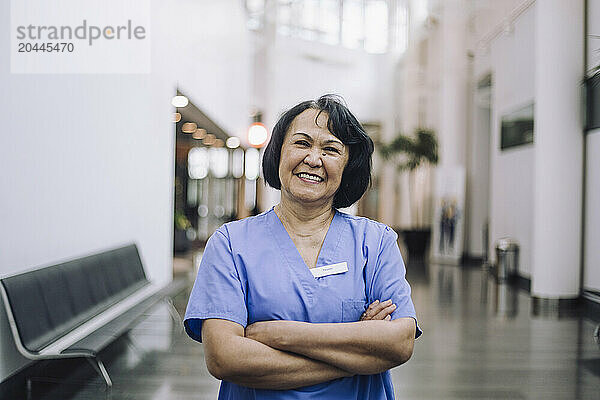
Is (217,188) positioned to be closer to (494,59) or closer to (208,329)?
(494,59)

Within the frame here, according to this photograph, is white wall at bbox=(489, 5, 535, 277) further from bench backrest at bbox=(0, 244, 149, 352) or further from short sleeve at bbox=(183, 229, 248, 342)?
short sleeve at bbox=(183, 229, 248, 342)

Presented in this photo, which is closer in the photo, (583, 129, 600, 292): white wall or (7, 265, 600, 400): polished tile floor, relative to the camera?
(7, 265, 600, 400): polished tile floor

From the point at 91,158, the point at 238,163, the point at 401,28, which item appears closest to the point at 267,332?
the point at 91,158

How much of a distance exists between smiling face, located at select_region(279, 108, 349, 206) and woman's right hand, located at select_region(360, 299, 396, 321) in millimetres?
333

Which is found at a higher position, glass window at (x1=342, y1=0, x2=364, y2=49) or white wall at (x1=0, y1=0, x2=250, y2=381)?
glass window at (x1=342, y1=0, x2=364, y2=49)

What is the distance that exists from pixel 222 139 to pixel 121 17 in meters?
10.3

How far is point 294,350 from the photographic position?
161 centimetres

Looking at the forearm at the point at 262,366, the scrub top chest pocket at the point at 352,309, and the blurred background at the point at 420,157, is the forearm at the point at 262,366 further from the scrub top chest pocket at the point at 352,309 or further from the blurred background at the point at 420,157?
the blurred background at the point at 420,157

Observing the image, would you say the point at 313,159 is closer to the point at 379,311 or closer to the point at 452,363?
the point at 379,311

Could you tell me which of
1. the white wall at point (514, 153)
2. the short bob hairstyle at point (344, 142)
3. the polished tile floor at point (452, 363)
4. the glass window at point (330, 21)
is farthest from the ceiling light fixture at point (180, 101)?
the glass window at point (330, 21)

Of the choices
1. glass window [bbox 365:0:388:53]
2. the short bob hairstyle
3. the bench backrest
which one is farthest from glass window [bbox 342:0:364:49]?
the short bob hairstyle

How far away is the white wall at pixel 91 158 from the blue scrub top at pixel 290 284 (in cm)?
271

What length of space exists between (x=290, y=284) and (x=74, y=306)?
3139 mm

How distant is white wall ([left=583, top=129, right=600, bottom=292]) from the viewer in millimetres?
7188
